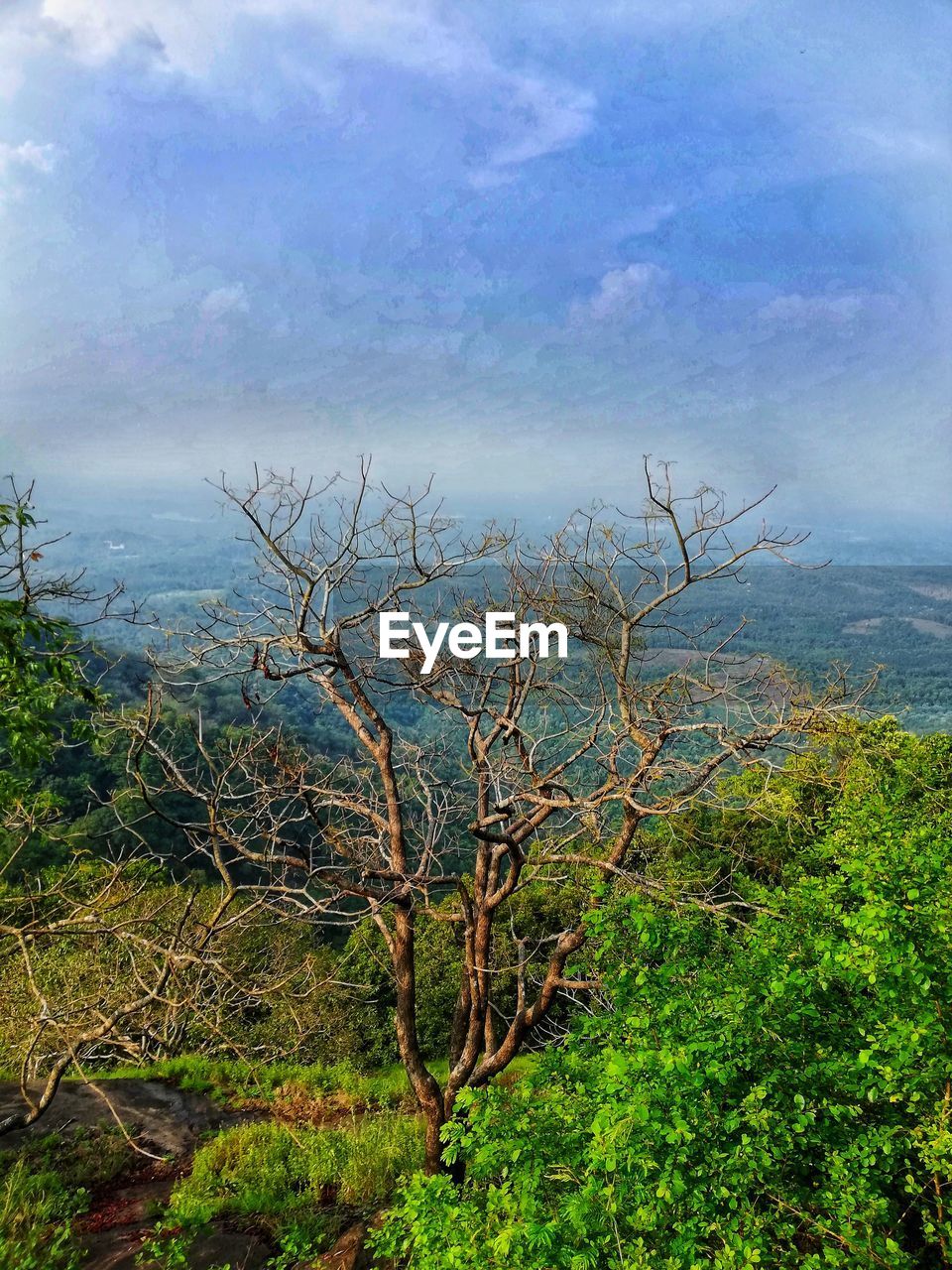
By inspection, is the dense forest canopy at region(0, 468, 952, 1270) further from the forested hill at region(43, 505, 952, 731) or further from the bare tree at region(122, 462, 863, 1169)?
the forested hill at region(43, 505, 952, 731)

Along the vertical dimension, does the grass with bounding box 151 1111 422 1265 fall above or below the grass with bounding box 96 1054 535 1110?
above

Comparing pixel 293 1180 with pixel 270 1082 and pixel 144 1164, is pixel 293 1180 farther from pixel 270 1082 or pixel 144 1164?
pixel 270 1082

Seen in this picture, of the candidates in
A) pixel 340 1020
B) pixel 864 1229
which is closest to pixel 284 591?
pixel 864 1229

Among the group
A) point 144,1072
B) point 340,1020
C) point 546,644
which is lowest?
point 340,1020

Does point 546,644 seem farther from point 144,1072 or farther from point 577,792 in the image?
point 144,1072


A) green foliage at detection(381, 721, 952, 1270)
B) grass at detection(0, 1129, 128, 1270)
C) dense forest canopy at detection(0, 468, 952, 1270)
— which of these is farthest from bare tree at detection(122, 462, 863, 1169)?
grass at detection(0, 1129, 128, 1270)

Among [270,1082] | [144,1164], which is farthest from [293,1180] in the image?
[270,1082]
